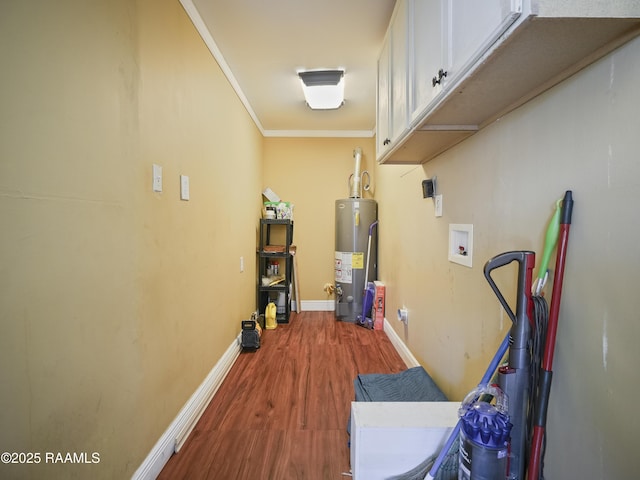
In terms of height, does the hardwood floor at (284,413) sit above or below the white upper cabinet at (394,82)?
below

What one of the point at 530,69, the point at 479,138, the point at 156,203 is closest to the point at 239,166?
the point at 156,203

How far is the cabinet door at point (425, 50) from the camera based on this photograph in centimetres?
104

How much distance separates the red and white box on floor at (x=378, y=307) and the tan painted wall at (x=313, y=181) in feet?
2.95

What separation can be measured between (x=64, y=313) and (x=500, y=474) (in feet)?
4.25

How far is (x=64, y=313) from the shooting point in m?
0.87

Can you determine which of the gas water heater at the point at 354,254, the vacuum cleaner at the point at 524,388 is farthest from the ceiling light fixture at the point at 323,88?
the vacuum cleaner at the point at 524,388

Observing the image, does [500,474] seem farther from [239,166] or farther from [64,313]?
[239,166]

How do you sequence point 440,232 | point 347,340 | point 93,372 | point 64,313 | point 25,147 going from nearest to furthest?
1. point 25,147
2. point 64,313
3. point 93,372
4. point 440,232
5. point 347,340

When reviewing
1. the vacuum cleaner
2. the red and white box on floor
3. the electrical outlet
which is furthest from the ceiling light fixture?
the vacuum cleaner

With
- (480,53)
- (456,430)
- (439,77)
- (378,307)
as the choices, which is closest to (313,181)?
(378,307)

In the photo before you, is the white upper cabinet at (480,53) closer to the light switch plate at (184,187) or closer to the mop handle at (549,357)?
the mop handle at (549,357)

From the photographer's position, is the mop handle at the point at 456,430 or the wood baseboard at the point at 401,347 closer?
the mop handle at the point at 456,430

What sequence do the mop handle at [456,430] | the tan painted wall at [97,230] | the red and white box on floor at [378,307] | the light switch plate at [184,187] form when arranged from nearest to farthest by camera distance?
the tan painted wall at [97,230]
the mop handle at [456,430]
the light switch plate at [184,187]
the red and white box on floor at [378,307]

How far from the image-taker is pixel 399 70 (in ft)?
5.05
